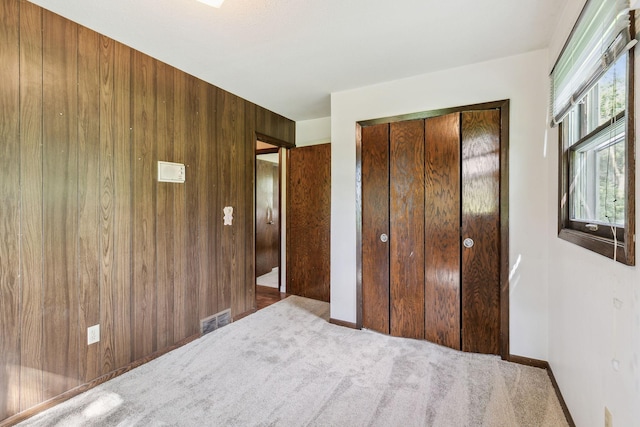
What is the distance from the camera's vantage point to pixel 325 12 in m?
1.79

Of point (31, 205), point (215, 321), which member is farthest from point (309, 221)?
point (31, 205)

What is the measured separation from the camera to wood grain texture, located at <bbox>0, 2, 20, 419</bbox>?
1642mm

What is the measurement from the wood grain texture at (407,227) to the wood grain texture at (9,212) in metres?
2.68

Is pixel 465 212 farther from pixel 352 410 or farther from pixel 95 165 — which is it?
pixel 95 165

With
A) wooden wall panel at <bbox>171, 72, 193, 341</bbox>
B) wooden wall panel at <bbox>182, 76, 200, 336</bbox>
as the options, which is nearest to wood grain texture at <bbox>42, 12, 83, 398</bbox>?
wooden wall panel at <bbox>171, 72, 193, 341</bbox>

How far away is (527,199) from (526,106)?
2.40ft

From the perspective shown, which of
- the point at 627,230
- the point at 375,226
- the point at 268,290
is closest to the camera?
the point at 627,230

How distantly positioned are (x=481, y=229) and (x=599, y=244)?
3.72 ft

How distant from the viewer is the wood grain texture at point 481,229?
238 cm

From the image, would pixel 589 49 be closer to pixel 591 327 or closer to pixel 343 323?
pixel 591 327

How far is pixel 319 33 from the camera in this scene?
2.01 m

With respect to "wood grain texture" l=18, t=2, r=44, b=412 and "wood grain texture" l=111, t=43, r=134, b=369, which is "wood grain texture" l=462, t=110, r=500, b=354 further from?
"wood grain texture" l=18, t=2, r=44, b=412

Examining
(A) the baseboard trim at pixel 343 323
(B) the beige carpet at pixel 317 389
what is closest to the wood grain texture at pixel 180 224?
(B) the beige carpet at pixel 317 389

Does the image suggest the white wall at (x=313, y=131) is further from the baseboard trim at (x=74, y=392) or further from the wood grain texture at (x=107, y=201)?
the baseboard trim at (x=74, y=392)
